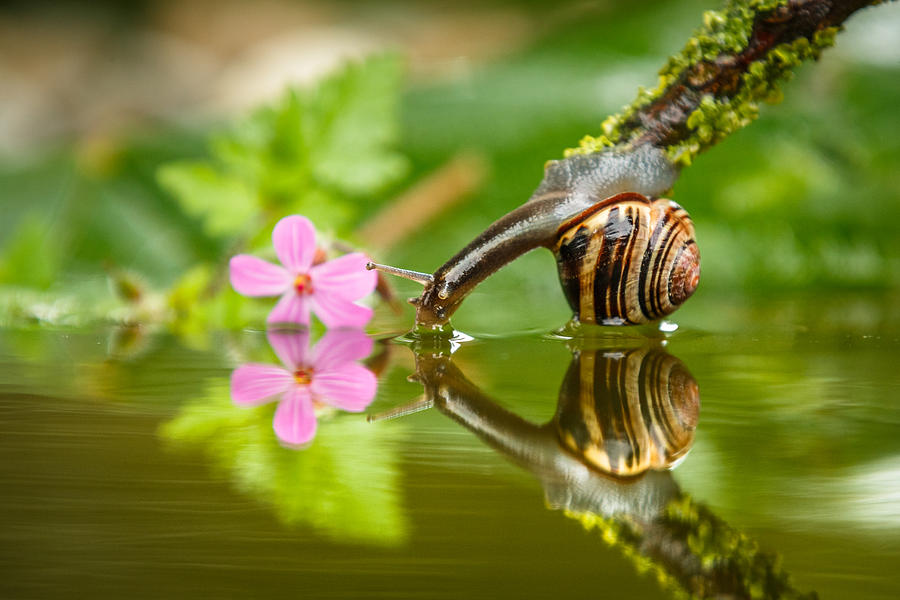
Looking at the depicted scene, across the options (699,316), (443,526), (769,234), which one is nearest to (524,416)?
(443,526)

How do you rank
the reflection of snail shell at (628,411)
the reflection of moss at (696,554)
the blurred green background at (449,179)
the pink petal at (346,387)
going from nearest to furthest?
the reflection of moss at (696,554) < the reflection of snail shell at (628,411) < the pink petal at (346,387) < the blurred green background at (449,179)

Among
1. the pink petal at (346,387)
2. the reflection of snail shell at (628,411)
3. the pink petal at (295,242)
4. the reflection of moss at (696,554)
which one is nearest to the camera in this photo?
the reflection of moss at (696,554)

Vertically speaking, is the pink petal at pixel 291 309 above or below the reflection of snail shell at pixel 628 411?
above

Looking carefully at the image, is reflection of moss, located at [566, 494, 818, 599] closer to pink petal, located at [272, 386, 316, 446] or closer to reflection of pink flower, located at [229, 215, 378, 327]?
pink petal, located at [272, 386, 316, 446]

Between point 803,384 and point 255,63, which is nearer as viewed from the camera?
point 803,384

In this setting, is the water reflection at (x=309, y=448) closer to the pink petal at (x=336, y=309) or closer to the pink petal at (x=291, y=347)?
the pink petal at (x=291, y=347)

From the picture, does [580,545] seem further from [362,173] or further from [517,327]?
[362,173]

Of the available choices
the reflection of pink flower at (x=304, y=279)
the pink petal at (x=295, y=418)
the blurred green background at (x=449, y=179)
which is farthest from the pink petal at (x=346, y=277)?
the pink petal at (x=295, y=418)

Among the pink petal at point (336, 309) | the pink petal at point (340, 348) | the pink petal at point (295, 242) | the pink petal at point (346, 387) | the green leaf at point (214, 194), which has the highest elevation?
the green leaf at point (214, 194)
